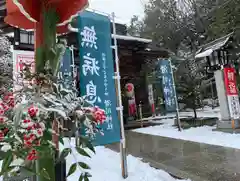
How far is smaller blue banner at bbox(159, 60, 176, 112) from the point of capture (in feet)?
28.8

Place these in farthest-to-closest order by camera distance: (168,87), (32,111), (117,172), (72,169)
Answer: (168,87) → (117,172) → (72,169) → (32,111)

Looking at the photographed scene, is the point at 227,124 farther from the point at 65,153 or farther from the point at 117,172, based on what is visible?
the point at 65,153

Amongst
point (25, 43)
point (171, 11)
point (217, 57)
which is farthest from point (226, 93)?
point (171, 11)

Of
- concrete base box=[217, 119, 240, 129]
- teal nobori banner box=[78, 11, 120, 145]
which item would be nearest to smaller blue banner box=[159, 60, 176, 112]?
concrete base box=[217, 119, 240, 129]

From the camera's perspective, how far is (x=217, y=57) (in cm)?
804

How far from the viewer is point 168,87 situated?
29.1 feet

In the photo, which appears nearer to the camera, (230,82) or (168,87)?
(230,82)

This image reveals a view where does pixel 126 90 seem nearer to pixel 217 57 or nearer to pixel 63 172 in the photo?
pixel 217 57

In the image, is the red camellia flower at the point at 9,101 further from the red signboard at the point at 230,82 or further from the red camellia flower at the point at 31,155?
the red signboard at the point at 230,82

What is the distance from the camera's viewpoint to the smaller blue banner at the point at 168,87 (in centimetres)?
879

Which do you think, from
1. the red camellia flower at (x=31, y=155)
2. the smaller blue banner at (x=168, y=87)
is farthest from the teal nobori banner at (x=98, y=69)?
the smaller blue banner at (x=168, y=87)

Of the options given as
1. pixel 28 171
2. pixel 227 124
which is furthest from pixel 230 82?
pixel 28 171

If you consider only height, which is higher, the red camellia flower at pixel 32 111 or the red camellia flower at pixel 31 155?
the red camellia flower at pixel 32 111

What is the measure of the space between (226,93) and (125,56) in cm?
617
